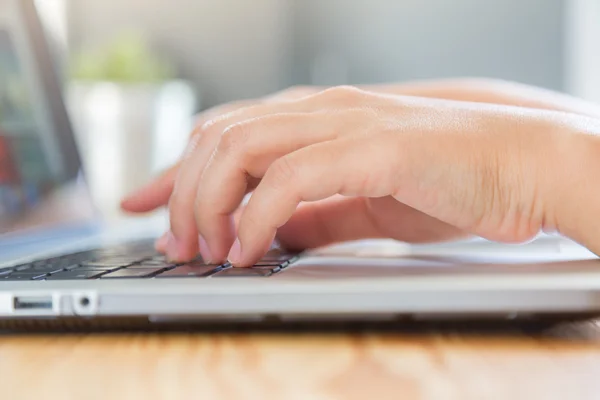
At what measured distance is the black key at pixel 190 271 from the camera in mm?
492

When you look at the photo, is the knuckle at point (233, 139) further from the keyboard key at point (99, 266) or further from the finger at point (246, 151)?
the keyboard key at point (99, 266)

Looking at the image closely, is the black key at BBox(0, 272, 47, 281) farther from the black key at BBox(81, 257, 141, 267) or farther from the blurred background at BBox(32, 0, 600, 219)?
the blurred background at BBox(32, 0, 600, 219)

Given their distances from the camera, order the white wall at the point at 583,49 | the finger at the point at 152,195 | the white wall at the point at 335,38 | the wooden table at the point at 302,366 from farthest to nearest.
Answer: the white wall at the point at 335,38, the white wall at the point at 583,49, the finger at the point at 152,195, the wooden table at the point at 302,366

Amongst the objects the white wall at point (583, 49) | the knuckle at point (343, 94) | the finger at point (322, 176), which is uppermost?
the knuckle at point (343, 94)

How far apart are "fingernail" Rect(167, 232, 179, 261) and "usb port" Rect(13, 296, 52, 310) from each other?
160 millimetres

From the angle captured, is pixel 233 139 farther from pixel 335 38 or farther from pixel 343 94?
pixel 335 38

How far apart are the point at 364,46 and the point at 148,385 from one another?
2.69 meters

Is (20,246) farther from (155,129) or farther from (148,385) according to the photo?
(155,129)

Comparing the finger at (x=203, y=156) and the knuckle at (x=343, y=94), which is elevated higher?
the knuckle at (x=343, y=94)

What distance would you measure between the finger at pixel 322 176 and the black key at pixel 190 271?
45 mm

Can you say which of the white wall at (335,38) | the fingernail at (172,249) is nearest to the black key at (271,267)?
the fingernail at (172,249)

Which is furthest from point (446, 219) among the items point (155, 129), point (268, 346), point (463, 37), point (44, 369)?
point (463, 37)

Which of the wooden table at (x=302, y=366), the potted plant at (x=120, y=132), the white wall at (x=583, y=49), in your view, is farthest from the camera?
the white wall at (x=583, y=49)

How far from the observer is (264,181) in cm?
51
